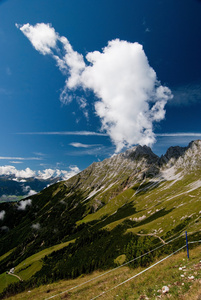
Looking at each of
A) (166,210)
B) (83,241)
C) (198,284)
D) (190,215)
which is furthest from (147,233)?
(198,284)

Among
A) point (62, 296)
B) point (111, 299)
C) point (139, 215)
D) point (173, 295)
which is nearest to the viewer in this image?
point (173, 295)

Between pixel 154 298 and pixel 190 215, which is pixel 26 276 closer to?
pixel 190 215

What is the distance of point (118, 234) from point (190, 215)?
8009 centimetres

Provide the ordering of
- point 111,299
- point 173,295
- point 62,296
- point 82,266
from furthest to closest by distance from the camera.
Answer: point 82,266 < point 62,296 < point 111,299 < point 173,295

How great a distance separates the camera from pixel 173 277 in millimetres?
17359

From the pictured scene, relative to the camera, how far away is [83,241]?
7751 inches

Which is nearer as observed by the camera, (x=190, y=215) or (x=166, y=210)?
(x=190, y=215)

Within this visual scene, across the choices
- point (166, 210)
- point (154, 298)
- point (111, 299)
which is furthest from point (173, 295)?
point (166, 210)

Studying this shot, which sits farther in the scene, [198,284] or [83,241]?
[83,241]

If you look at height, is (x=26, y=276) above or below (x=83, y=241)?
below

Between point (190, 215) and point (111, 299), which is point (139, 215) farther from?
point (111, 299)

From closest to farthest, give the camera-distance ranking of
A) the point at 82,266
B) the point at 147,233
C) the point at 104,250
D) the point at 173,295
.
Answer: the point at 173,295, the point at 147,233, the point at 82,266, the point at 104,250

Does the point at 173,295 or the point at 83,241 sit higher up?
the point at 173,295

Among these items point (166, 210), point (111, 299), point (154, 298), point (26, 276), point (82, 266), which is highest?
point (154, 298)
